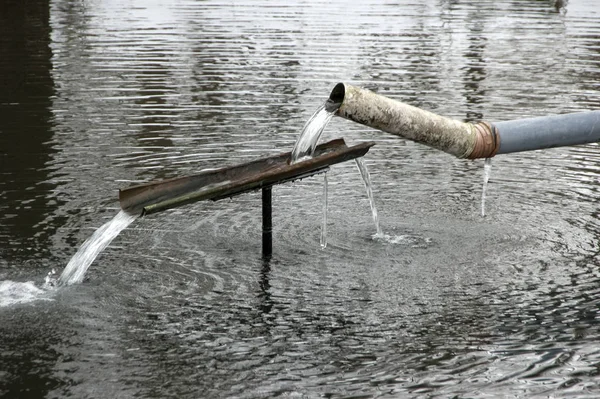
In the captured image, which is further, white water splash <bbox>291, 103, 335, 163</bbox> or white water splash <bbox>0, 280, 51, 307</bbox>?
white water splash <bbox>291, 103, 335, 163</bbox>

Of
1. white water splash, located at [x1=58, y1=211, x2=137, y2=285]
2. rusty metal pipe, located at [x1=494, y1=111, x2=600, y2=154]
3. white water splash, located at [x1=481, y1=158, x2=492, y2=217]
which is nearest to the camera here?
white water splash, located at [x1=58, y1=211, x2=137, y2=285]

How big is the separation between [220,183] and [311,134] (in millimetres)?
1007

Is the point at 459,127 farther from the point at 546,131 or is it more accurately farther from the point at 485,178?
the point at 485,178

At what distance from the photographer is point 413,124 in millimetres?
8508

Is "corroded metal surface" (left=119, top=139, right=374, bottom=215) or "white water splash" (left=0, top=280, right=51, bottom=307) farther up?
"corroded metal surface" (left=119, top=139, right=374, bottom=215)

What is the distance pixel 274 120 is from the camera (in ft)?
50.7

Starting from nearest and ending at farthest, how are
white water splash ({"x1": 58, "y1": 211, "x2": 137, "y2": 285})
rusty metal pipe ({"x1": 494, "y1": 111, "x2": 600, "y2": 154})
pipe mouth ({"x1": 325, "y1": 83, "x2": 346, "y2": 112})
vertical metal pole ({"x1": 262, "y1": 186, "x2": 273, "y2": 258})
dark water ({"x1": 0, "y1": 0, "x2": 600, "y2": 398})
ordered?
dark water ({"x1": 0, "y1": 0, "x2": 600, "y2": 398})
pipe mouth ({"x1": 325, "y1": 83, "x2": 346, "y2": 112})
white water splash ({"x1": 58, "y1": 211, "x2": 137, "y2": 285})
rusty metal pipe ({"x1": 494, "y1": 111, "x2": 600, "y2": 154})
vertical metal pole ({"x1": 262, "y1": 186, "x2": 273, "y2": 258})

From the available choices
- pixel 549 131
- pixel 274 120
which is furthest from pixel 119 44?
pixel 549 131

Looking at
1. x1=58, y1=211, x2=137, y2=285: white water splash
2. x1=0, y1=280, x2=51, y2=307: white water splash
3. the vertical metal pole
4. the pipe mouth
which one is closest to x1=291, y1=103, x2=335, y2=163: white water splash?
the pipe mouth

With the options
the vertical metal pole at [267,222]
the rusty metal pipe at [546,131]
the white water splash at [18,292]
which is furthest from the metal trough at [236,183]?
the rusty metal pipe at [546,131]

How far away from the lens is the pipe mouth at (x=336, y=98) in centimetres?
831

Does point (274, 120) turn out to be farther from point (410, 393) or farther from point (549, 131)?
point (410, 393)

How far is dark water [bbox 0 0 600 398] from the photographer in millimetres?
6957

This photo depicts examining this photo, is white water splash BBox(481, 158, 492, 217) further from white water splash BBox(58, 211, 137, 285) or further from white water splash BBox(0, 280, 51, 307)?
white water splash BBox(0, 280, 51, 307)
